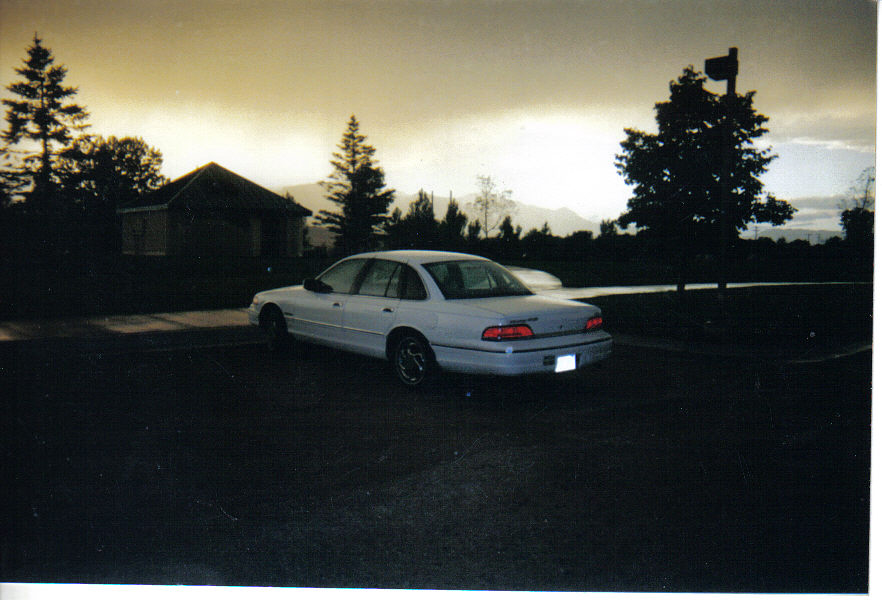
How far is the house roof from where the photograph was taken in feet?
90.2

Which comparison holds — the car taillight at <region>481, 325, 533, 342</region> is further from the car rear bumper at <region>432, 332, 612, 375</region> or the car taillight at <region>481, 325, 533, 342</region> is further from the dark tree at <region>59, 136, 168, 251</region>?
the dark tree at <region>59, 136, 168, 251</region>

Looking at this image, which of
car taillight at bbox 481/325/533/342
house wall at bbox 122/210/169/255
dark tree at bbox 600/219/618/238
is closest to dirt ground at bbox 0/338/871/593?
car taillight at bbox 481/325/533/342

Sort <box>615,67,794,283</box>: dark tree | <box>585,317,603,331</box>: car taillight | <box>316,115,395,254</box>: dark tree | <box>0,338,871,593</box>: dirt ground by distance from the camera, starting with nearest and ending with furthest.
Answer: <box>0,338,871,593</box>: dirt ground → <box>585,317,603,331</box>: car taillight → <box>615,67,794,283</box>: dark tree → <box>316,115,395,254</box>: dark tree

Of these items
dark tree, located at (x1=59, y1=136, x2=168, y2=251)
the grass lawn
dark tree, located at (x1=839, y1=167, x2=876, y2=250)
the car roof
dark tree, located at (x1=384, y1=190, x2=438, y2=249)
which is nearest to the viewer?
dark tree, located at (x1=839, y1=167, x2=876, y2=250)

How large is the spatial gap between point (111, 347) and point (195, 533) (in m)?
6.73

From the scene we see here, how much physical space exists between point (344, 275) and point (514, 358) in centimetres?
276

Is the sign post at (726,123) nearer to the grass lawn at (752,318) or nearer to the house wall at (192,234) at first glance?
the grass lawn at (752,318)

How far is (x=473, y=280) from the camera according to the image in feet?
23.4

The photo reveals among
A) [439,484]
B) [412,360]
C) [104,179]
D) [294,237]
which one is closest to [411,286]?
[412,360]

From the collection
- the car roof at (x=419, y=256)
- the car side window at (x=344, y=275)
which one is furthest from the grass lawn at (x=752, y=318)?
the car side window at (x=344, y=275)

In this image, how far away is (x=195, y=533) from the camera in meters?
3.55

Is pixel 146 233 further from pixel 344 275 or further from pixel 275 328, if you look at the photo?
pixel 344 275

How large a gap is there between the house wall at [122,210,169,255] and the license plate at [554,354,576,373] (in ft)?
80.6

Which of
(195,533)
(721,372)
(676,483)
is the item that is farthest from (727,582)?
(721,372)
